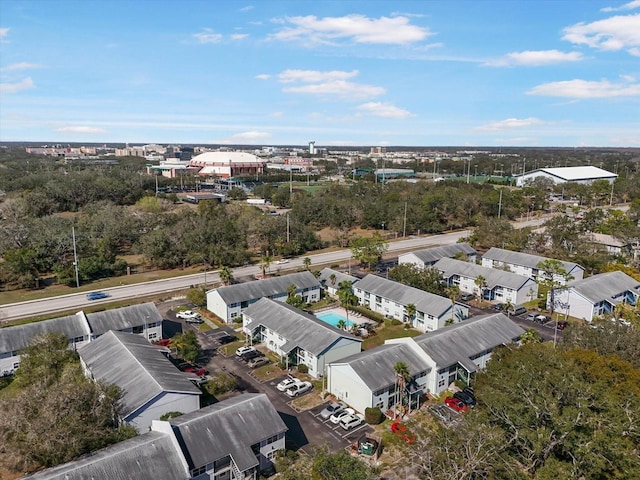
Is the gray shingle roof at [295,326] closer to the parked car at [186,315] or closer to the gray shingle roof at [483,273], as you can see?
the parked car at [186,315]

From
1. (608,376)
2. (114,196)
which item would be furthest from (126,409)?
(114,196)

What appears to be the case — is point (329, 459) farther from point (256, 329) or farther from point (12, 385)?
Result: point (12, 385)

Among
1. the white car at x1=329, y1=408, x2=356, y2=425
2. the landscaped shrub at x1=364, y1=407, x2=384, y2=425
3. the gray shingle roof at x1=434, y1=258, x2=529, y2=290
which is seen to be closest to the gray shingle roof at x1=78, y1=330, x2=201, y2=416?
the white car at x1=329, y1=408, x2=356, y2=425

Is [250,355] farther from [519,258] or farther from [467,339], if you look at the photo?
[519,258]

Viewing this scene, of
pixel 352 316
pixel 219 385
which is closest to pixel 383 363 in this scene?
pixel 219 385

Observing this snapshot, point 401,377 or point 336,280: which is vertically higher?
point 336,280

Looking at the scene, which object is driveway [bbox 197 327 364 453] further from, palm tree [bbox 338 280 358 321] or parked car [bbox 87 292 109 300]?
parked car [bbox 87 292 109 300]

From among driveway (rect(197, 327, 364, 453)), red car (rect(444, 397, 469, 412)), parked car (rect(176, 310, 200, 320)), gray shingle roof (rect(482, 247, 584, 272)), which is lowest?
driveway (rect(197, 327, 364, 453))
